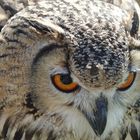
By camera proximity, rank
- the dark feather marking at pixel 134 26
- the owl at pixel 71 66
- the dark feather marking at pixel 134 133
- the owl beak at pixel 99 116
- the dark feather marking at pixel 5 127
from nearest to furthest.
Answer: the owl at pixel 71 66 < the owl beak at pixel 99 116 < the dark feather marking at pixel 134 26 < the dark feather marking at pixel 5 127 < the dark feather marking at pixel 134 133

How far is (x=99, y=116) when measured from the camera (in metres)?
4.44

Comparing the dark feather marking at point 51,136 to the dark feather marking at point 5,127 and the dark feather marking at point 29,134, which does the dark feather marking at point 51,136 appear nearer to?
the dark feather marking at point 29,134

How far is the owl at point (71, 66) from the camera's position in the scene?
430 cm

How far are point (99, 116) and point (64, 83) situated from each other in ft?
0.77

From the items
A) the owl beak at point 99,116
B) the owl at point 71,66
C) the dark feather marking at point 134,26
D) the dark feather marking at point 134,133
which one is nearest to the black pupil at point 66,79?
the owl at point 71,66

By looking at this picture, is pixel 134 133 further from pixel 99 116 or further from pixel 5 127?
pixel 5 127

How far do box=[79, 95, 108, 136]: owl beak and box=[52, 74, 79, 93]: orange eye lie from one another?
0.14 m

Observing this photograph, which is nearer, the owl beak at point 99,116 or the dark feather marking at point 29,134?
the owl beak at point 99,116

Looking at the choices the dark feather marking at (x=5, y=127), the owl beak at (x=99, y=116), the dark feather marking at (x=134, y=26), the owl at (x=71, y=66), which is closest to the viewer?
the owl at (x=71, y=66)

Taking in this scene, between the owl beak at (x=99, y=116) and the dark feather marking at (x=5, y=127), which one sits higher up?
the owl beak at (x=99, y=116)

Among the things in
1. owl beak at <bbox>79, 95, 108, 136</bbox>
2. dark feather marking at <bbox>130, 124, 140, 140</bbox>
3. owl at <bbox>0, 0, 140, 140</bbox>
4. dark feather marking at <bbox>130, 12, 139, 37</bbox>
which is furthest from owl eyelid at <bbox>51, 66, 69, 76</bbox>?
dark feather marking at <bbox>130, 124, 140, 140</bbox>

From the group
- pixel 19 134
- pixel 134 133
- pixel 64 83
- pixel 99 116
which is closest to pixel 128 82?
pixel 99 116

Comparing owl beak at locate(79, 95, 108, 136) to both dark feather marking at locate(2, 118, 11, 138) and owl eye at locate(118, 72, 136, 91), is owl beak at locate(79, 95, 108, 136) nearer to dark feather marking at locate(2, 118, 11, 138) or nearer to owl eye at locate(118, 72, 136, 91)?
owl eye at locate(118, 72, 136, 91)

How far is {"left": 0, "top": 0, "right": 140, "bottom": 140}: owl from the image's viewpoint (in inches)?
169
